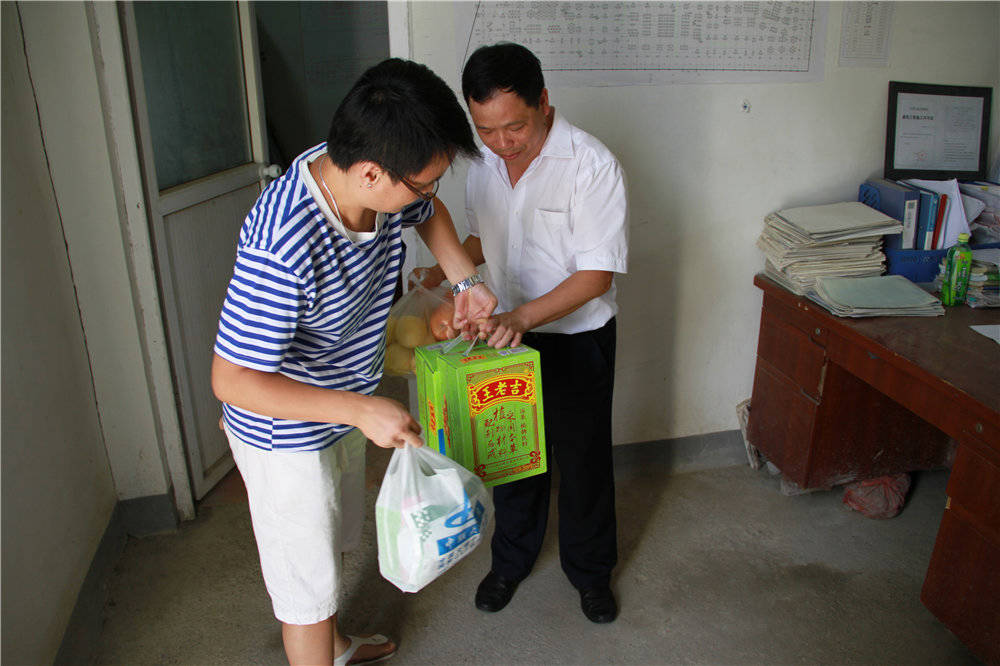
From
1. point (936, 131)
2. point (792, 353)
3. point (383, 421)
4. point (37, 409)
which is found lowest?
point (792, 353)

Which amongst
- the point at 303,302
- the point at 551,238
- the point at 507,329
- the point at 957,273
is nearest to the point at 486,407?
the point at 507,329

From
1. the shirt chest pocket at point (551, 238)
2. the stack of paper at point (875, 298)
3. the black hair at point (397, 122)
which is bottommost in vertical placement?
the stack of paper at point (875, 298)

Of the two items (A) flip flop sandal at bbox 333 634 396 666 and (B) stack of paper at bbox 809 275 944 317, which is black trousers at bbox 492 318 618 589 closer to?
(A) flip flop sandal at bbox 333 634 396 666

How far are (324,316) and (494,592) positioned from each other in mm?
1125

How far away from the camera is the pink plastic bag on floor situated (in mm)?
2336

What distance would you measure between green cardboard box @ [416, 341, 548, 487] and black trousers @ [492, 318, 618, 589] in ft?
0.84

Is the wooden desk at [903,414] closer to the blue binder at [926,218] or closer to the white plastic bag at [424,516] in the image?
the blue binder at [926,218]

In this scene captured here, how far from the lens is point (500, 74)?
141cm

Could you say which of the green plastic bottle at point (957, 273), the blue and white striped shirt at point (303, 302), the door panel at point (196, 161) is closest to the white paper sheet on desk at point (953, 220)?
the green plastic bottle at point (957, 273)

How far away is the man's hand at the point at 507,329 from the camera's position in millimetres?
1396

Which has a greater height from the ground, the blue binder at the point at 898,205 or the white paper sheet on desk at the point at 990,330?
the blue binder at the point at 898,205

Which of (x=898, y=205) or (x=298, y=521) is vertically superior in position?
(x=898, y=205)

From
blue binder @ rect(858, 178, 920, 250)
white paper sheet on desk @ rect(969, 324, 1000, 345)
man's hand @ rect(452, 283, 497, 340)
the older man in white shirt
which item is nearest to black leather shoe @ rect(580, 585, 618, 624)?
the older man in white shirt

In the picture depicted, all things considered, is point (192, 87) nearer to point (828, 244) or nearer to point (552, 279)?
point (552, 279)
